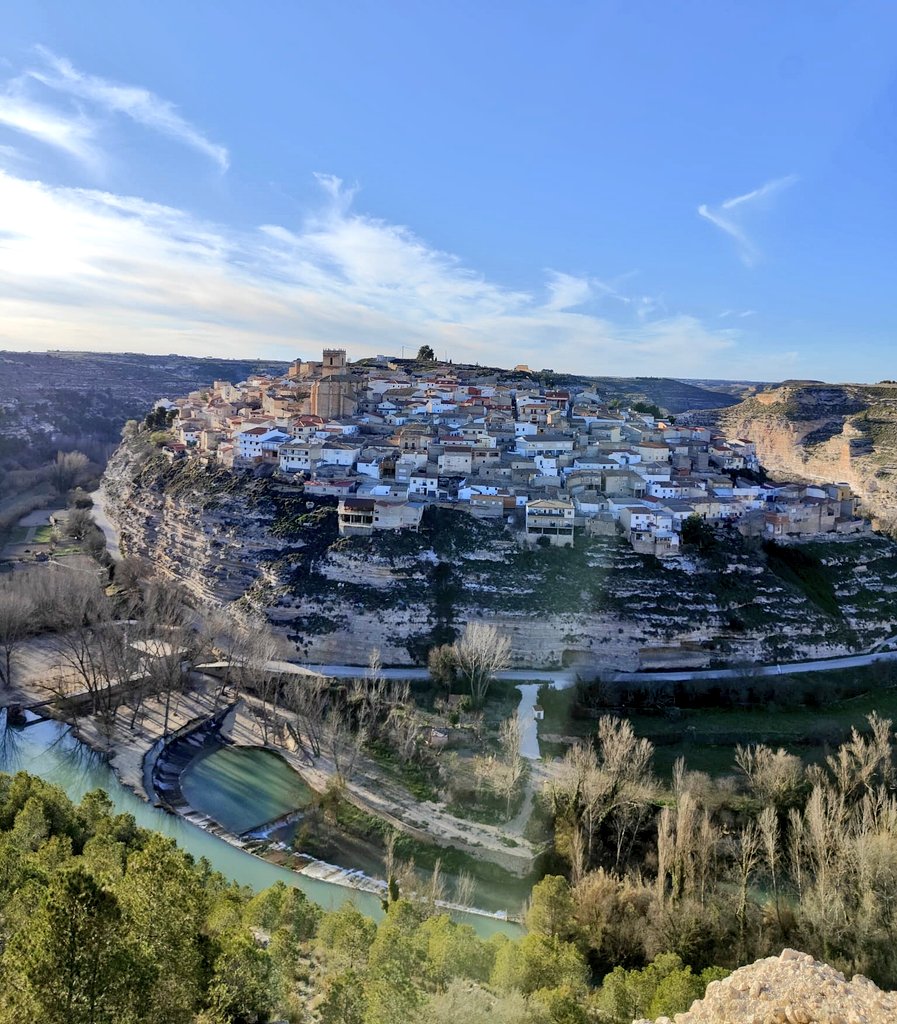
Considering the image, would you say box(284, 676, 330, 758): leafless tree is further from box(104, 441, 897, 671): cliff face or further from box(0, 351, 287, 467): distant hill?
box(0, 351, 287, 467): distant hill

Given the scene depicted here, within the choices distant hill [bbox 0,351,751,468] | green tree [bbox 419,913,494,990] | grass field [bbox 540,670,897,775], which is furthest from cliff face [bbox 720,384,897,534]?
green tree [bbox 419,913,494,990]

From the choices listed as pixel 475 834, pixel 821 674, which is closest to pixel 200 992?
pixel 475 834

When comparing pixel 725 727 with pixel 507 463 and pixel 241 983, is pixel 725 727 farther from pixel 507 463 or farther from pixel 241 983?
pixel 241 983

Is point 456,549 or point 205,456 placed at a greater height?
point 205,456

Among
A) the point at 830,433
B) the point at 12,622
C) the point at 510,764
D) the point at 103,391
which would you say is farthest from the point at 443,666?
the point at 103,391

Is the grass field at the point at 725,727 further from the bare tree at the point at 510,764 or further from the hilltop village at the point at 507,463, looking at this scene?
the hilltop village at the point at 507,463

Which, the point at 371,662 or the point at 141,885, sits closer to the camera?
the point at 141,885

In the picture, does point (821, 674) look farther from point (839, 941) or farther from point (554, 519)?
point (839, 941)
